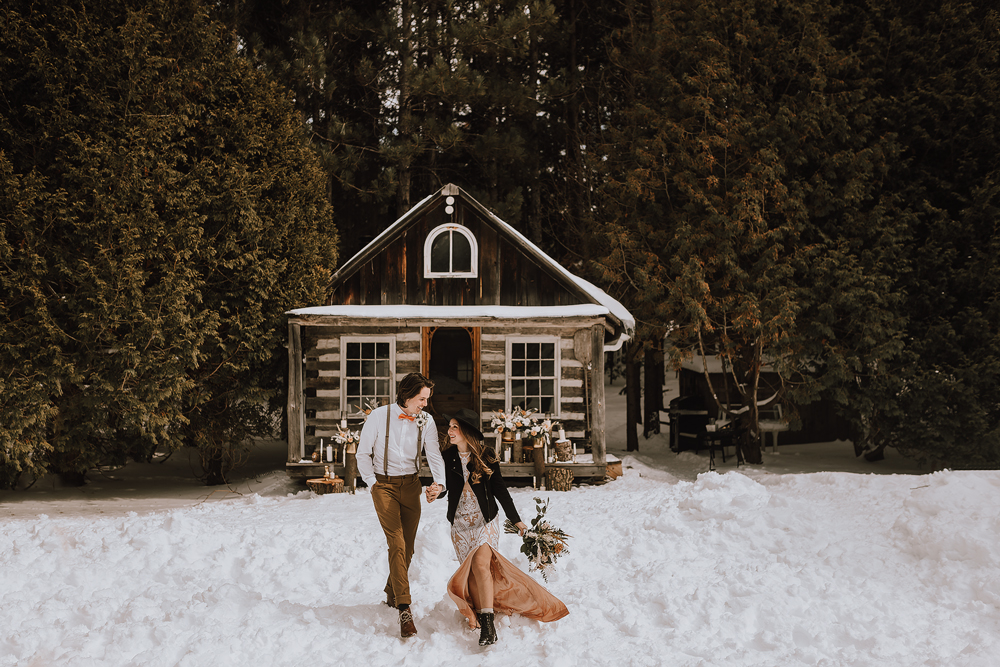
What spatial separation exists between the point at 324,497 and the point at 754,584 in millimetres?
7466

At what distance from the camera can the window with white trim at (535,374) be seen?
44.8 feet

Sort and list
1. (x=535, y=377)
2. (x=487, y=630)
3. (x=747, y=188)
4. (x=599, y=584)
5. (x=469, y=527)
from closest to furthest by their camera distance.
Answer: (x=487, y=630), (x=469, y=527), (x=599, y=584), (x=535, y=377), (x=747, y=188)

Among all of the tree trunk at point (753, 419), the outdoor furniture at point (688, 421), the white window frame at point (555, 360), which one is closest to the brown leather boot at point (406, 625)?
Result: the white window frame at point (555, 360)

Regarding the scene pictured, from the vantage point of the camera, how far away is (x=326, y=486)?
12.2m

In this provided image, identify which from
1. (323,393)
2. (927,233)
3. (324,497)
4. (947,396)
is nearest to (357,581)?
(324,497)

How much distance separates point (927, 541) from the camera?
7.18 metres

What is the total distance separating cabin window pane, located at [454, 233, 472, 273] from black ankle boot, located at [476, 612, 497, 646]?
30.3 feet

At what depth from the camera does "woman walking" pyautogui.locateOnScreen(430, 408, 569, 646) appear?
5.39m

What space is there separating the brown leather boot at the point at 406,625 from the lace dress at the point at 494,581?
1.11 feet

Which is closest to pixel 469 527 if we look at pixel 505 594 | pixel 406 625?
pixel 505 594

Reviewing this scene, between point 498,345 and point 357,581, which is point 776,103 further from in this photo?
point 357,581

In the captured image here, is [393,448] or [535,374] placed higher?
[535,374]

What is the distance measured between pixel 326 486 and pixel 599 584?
6604 millimetres

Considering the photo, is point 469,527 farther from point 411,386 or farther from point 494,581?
point 411,386
